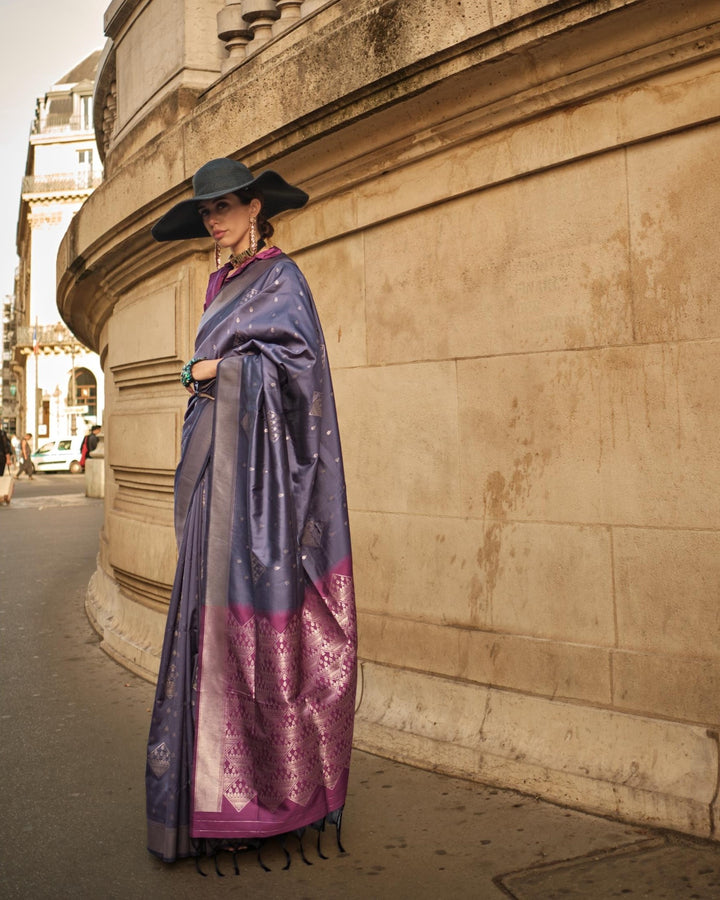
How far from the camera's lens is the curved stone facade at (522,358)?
2.96 meters

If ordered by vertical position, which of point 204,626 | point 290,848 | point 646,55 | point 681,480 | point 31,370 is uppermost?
point 31,370

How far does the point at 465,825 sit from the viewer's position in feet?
9.53

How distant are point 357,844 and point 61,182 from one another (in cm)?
6438

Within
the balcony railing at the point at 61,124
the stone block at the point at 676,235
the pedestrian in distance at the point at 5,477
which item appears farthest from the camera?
the balcony railing at the point at 61,124

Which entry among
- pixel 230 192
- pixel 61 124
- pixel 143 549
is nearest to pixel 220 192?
pixel 230 192

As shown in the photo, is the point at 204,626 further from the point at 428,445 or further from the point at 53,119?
the point at 53,119

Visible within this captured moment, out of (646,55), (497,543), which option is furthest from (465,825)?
(646,55)

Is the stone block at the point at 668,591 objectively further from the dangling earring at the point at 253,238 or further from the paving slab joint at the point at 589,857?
the dangling earring at the point at 253,238

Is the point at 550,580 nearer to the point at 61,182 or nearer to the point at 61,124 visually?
the point at 61,182

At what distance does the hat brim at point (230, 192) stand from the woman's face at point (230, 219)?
0.05 metres

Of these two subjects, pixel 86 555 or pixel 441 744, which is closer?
pixel 441 744

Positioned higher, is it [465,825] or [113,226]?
[113,226]

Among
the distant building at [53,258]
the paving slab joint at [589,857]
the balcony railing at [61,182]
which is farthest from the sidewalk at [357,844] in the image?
the balcony railing at [61,182]

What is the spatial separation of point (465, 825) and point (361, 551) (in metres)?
1.34
